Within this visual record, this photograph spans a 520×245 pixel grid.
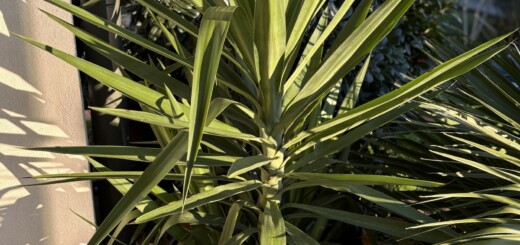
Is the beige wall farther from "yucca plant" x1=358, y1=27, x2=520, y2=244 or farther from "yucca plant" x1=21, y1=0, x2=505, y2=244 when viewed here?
"yucca plant" x1=358, y1=27, x2=520, y2=244

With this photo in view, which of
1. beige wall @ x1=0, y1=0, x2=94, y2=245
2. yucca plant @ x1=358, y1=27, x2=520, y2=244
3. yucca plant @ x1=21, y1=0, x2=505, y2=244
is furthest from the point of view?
beige wall @ x1=0, y1=0, x2=94, y2=245

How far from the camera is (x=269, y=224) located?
1.30 meters

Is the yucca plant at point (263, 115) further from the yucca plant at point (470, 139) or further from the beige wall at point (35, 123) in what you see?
the beige wall at point (35, 123)

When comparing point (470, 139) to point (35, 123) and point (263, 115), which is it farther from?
point (35, 123)

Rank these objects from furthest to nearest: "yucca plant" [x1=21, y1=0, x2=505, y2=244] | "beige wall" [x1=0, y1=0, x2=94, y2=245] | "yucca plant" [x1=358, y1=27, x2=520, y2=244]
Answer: "beige wall" [x1=0, y1=0, x2=94, y2=245] → "yucca plant" [x1=358, y1=27, x2=520, y2=244] → "yucca plant" [x1=21, y1=0, x2=505, y2=244]

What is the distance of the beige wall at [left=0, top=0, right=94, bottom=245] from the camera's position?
1.65 meters

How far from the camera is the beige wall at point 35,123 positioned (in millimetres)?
1647

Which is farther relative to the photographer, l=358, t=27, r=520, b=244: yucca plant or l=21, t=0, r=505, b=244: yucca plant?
l=358, t=27, r=520, b=244: yucca plant

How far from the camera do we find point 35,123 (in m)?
1.71

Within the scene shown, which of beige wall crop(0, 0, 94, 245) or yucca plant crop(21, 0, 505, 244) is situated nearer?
yucca plant crop(21, 0, 505, 244)

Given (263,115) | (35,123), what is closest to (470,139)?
(263,115)

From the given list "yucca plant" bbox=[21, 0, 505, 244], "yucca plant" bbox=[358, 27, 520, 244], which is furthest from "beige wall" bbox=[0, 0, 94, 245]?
"yucca plant" bbox=[358, 27, 520, 244]

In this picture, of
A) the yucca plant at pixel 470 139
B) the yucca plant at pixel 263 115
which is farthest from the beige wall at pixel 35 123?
the yucca plant at pixel 470 139

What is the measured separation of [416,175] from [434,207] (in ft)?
0.32
